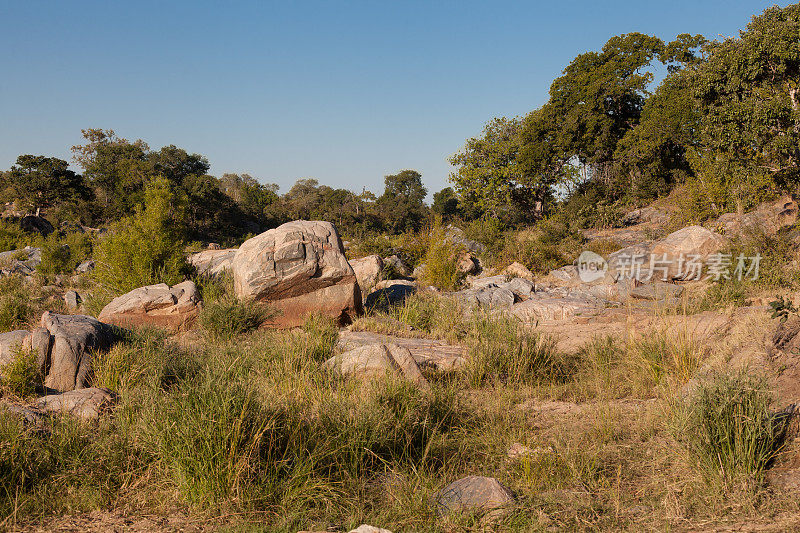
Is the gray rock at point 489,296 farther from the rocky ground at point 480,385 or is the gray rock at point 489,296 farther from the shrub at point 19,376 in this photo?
the shrub at point 19,376

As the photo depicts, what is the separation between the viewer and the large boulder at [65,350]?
5453 mm

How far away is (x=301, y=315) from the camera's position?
9016mm

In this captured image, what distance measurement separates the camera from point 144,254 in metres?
10.1

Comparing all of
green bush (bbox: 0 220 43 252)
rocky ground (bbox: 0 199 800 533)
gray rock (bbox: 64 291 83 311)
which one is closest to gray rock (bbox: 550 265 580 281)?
rocky ground (bbox: 0 199 800 533)

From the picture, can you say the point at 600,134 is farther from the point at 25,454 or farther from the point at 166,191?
the point at 25,454

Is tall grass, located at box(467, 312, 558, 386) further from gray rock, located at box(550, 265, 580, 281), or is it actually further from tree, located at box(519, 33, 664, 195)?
tree, located at box(519, 33, 664, 195)

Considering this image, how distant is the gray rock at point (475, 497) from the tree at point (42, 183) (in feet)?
123

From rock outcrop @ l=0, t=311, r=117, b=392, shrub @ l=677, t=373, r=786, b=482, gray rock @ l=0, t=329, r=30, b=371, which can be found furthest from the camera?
rock outcrop @ l=0, t=311, r=117, b=392

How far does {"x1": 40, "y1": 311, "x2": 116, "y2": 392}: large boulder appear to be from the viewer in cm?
545

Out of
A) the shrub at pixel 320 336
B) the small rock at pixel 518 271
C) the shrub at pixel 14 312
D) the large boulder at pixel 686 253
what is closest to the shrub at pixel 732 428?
the shrub at pixel 320 336

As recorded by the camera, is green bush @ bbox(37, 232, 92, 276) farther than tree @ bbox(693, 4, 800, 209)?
Yes

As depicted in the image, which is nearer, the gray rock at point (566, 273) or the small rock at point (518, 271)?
the gray rock at point (566, 273)

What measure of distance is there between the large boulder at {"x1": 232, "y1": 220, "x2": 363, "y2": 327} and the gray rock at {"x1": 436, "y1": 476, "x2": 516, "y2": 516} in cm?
579

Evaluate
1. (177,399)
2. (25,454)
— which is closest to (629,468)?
(177,399)
